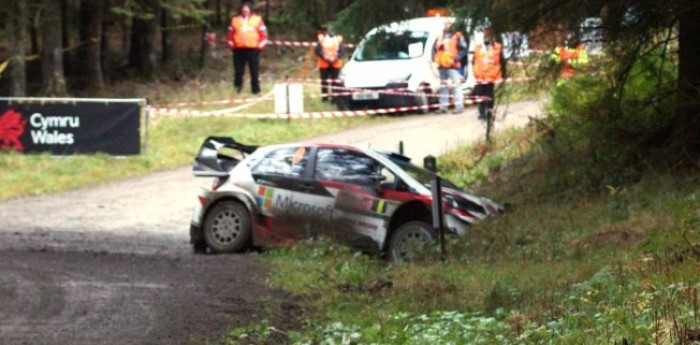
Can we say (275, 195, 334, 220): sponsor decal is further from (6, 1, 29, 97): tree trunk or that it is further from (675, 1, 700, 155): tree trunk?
(6, 1, 29, 97): tree trunk

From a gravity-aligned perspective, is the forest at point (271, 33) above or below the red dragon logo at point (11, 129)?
above

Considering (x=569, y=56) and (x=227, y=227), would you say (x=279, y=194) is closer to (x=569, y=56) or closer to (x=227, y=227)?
(x=227, y=227)

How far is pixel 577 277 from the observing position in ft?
36.0

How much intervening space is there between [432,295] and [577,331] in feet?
13.5

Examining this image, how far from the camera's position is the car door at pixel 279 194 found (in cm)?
1697

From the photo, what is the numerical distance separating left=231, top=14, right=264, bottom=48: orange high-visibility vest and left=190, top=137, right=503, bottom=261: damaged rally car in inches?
547

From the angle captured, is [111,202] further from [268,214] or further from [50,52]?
[50,52]

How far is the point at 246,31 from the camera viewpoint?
104 feet

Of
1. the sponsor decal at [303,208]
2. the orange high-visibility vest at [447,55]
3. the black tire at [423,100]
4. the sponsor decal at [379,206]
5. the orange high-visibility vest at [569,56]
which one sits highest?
Result: the orange high-visibility vest at [569,56]

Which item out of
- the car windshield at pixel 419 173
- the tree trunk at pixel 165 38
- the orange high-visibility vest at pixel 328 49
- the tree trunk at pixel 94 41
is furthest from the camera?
the tree trunk at pixel 165 38

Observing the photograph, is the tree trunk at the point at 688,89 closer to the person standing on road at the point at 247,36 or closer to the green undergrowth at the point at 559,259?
the green undergrowth at the point at 559,259

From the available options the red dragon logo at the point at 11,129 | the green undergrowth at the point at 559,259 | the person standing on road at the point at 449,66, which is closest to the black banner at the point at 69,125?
the red dragon logo at the point at 11,129

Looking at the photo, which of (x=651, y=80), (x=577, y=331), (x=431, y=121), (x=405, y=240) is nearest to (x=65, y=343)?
(x=577, y=331)

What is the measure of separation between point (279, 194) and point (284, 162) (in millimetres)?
467
